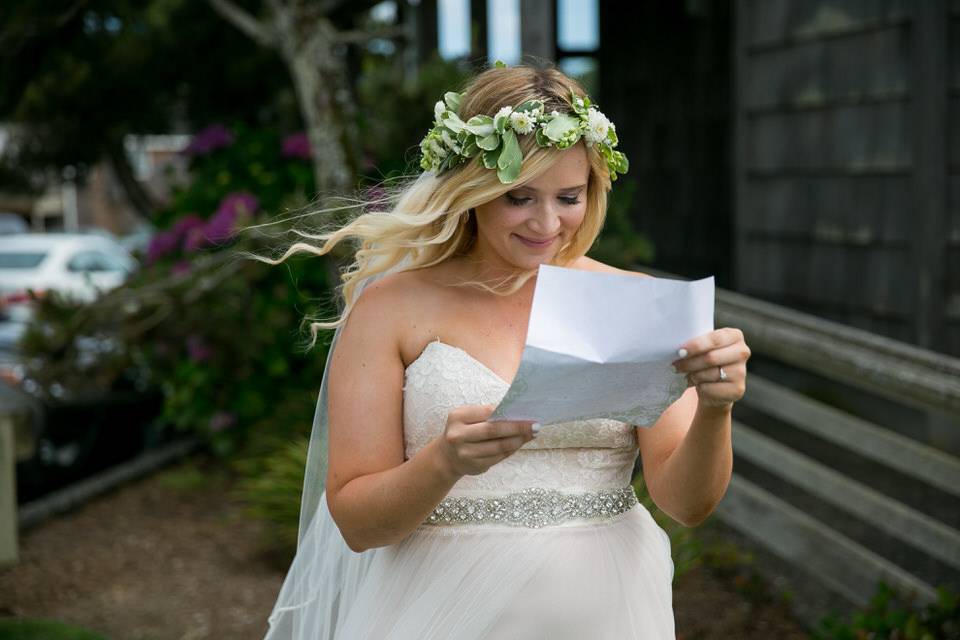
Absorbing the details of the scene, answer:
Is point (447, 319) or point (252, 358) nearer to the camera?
point (447, 319)

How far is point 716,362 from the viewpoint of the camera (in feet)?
5.95

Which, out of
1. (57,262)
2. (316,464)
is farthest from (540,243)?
(57,262)

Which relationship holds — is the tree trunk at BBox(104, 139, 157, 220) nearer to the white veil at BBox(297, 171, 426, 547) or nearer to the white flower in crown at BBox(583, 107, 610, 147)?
the white veil at BBox(297, 171, 426, 547)

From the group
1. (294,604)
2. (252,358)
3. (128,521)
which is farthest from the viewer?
(252,358)

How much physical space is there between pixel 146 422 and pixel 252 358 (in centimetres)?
158

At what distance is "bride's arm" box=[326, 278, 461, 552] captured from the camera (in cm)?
204

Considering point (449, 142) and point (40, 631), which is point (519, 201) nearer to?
point (449, 142)

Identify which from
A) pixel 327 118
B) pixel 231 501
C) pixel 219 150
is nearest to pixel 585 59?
pixel 219 150

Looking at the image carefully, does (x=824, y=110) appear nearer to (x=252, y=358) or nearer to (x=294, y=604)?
(x=252, y=358)

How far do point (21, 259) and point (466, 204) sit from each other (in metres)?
13.2

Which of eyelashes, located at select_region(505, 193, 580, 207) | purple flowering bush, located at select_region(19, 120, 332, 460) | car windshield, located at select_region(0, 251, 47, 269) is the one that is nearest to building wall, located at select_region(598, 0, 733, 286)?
purple flowering bush, located at select_region(19, 120, 332, 460)

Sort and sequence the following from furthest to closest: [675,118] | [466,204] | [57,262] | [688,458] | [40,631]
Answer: [57,262], [675,118], [40,631], [466,204], [688,458]

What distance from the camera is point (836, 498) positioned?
160 inches

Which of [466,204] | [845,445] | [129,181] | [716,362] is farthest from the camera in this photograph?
[129,181]
